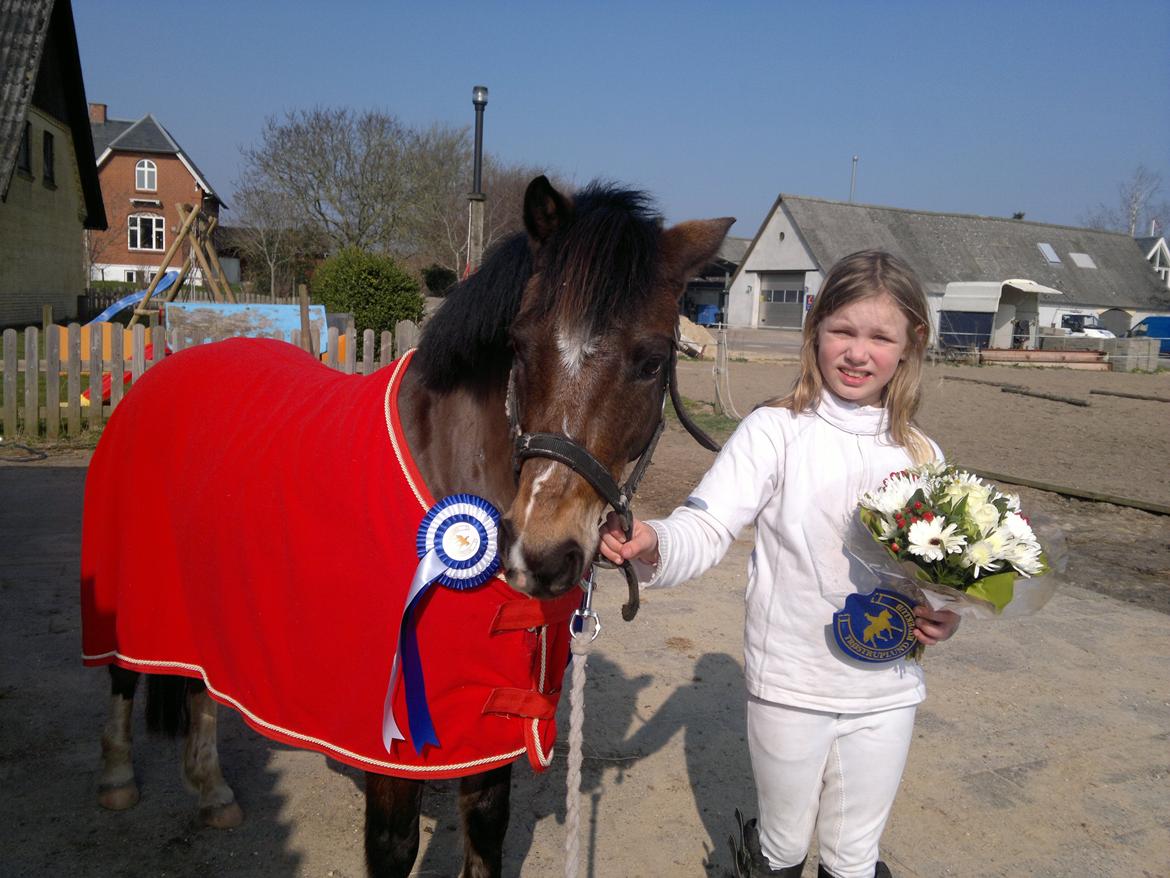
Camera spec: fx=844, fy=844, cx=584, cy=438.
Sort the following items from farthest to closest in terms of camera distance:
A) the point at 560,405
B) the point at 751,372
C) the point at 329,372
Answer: the point at 751,372
the point at 329,372
the point at 560,405

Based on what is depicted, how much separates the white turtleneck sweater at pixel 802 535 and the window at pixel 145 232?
49.7 m

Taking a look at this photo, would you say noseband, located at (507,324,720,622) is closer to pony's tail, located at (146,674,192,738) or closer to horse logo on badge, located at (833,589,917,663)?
horse logo on badge, located at (833,589,917,663)

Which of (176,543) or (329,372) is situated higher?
(329,372)

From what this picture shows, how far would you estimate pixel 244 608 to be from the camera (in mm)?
2375

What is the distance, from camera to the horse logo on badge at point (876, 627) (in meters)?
2.05

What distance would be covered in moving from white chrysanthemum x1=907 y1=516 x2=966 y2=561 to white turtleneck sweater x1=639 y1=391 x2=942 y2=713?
12.4 inches

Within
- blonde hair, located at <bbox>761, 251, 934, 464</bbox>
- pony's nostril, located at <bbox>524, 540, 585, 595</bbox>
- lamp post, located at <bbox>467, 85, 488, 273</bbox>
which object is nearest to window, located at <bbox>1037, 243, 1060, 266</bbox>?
lamp post, located at <bbox>467, 85, 488, 273</bbox>

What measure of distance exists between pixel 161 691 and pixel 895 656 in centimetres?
270

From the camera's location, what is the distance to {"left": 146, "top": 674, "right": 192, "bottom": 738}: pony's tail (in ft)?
10.6

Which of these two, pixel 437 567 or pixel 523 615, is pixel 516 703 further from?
pixel 437 567

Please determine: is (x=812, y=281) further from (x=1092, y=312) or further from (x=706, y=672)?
(x=706, y=672)

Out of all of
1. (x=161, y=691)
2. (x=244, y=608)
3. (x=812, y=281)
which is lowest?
(x=161, y=691)

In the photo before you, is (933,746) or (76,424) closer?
(933,746)

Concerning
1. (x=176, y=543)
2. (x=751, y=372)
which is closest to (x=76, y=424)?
(x=176, y=543)
